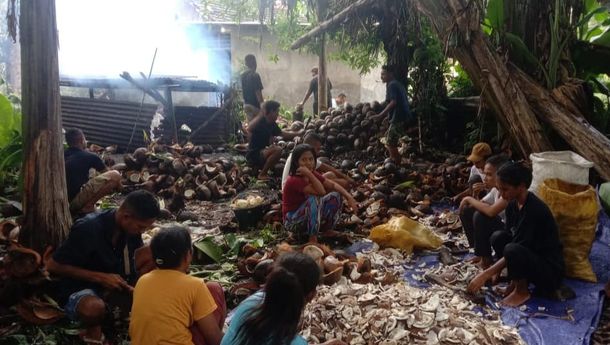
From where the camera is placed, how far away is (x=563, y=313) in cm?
321

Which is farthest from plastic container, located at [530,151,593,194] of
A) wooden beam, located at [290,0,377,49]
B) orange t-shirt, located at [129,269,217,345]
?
wooden beam, located at [290,0,377,49]

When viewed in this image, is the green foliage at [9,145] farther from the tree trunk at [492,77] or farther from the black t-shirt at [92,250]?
the tree trunk at [492,77]

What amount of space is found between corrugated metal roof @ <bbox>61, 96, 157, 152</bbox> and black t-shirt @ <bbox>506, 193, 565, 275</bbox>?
23.5ft

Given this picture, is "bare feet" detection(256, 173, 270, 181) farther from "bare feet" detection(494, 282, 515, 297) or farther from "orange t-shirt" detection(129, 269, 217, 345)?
"orange t-shirt" detection(129, 269, 217, 345)

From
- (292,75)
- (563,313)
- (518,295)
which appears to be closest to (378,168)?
(518,295)

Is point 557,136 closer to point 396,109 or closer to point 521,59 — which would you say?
point 521,59

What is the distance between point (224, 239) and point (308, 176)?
944 mm

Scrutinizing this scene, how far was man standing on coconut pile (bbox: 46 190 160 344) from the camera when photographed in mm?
2721

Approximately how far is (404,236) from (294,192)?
103cm

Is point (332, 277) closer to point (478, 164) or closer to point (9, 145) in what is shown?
point (478, 164)

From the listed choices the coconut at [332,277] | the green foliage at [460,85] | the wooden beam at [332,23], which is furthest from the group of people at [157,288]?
the green foliage at [460,85]

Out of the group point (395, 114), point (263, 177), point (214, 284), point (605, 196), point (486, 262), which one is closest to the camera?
point (214, 284)

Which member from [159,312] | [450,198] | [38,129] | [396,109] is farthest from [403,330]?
[396,109]

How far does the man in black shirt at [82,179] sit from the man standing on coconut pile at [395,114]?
13.6 feet
